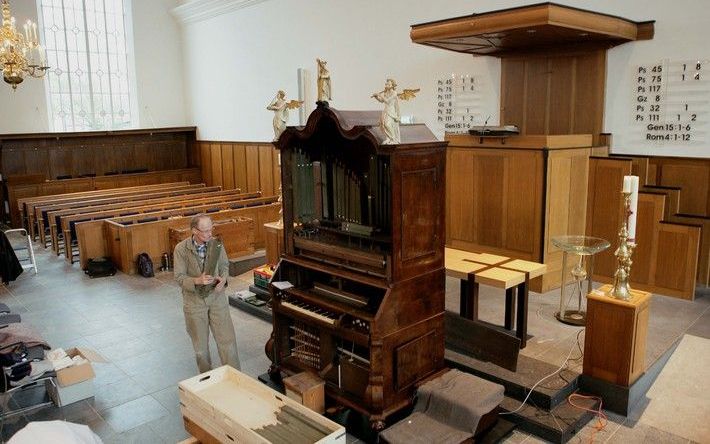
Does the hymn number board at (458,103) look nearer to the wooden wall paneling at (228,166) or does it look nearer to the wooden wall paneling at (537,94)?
the wooden wall paneling at (537,94)

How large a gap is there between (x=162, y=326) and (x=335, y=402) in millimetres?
2823

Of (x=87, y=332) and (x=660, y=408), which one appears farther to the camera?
(x=87, y=332)

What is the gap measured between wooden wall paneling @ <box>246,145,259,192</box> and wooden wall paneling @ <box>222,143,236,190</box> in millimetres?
710

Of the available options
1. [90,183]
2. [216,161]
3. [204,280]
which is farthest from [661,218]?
[90,183]

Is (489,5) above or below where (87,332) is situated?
above

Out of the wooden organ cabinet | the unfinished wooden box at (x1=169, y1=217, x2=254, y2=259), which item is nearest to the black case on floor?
the unfinished wooden box at (x1=169, y1=217, x2=254, y2=259)

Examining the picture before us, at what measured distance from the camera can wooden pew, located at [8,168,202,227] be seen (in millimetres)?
12289

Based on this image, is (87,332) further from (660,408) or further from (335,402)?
(660,408)

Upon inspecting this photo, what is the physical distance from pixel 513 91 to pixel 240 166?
25.1ft

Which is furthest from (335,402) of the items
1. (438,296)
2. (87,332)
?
(87,332)

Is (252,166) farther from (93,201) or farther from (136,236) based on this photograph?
(136,236)

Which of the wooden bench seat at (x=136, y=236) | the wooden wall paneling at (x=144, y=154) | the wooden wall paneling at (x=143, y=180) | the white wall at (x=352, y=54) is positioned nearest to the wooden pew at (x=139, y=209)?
the wooden bench seat at (x=136, y=236)

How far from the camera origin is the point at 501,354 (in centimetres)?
462

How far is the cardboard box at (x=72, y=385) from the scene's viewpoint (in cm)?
463
